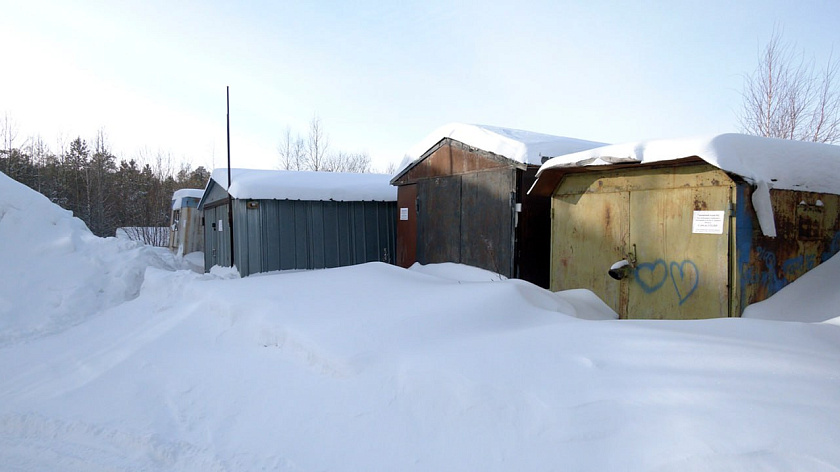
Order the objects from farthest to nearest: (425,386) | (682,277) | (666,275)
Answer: (666,275)
(682,277)
(425,386)

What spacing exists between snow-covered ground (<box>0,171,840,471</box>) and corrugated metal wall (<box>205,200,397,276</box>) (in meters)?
4.89

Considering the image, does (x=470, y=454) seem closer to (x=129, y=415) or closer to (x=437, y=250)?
(x=129, y=415)

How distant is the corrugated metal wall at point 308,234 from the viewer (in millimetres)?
10391

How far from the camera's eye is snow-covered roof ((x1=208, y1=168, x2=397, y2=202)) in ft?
33.8

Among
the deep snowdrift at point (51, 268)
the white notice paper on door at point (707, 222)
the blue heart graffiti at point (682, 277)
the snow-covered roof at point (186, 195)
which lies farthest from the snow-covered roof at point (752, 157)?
the snow-covered roof at point (186, 195)

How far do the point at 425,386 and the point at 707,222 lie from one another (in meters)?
3.41

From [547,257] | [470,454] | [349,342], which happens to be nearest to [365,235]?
[547,257]

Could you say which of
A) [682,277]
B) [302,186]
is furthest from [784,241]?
[302,186]

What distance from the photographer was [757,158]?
4.63 m

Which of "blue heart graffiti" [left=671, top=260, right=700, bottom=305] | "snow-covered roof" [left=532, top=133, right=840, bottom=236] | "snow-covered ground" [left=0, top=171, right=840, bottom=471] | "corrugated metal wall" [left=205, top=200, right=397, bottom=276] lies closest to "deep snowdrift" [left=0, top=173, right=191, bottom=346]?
"snow-covered ground" [left=0, top=171, right=840, bottom=471]

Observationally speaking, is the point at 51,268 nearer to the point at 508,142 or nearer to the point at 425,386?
the point at 508,142

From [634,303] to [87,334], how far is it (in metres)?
6.43

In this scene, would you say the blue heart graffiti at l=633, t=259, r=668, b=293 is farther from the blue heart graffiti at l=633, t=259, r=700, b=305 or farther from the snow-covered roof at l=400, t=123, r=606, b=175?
the snow-covered roof at l=400, t=123, r=606, b=175

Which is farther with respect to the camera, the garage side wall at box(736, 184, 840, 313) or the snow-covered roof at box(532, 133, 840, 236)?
the garage side wall at box(736, 184, 840, 313)
